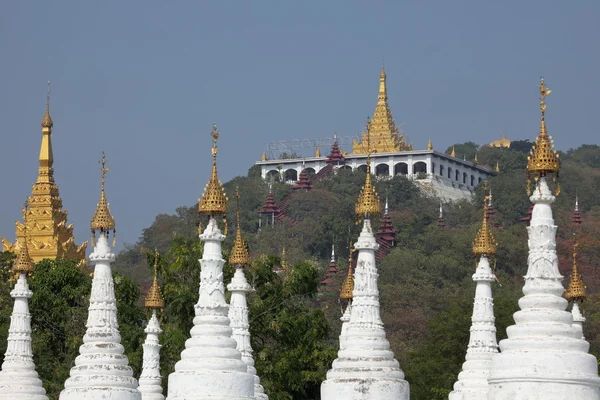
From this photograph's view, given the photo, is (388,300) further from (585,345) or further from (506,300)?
(585,345)

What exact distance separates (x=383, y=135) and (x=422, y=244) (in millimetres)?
39627

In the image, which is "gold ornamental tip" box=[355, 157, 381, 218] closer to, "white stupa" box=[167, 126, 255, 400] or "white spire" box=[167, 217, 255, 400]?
"white stupa" box=[167, 126, 255, 400]

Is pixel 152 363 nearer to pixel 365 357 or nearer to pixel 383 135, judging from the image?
pixel 365 357

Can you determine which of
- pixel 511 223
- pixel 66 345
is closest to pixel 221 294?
pixel 66 345

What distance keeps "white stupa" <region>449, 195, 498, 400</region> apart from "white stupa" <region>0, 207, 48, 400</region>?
28.3 ft

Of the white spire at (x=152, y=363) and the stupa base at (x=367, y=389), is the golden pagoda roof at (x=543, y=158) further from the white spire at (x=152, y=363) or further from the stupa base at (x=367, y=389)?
the white spire at (x=152, y=363)

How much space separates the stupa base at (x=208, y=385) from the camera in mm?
30641

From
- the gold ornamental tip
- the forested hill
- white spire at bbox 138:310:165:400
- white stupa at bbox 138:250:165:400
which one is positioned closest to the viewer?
the gold ornamental tip

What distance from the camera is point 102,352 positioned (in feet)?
108

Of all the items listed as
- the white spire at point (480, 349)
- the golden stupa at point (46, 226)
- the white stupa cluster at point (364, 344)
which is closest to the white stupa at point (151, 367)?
the white stupa cluster at point (364, 344)

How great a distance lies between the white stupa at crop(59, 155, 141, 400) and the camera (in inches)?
1284

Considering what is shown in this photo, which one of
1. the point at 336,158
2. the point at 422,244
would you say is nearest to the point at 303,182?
the point at 336,158

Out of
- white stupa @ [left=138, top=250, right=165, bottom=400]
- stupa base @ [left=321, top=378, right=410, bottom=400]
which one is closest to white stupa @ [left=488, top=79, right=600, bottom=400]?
stupa base @ [left=321, top=378, right=410, bottom=400]

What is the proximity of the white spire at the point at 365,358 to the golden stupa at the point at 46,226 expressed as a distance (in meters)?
47.3
